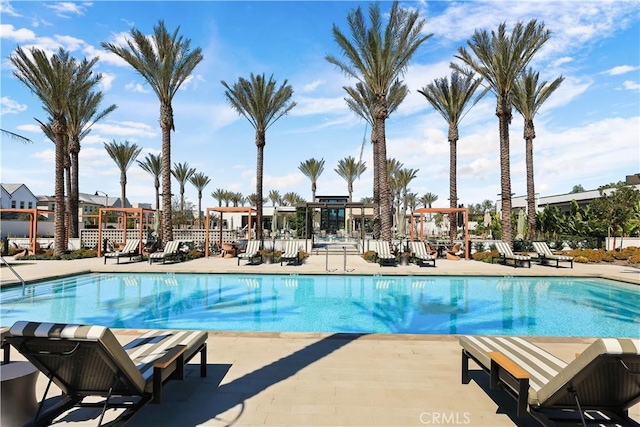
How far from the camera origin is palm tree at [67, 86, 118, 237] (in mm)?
21878

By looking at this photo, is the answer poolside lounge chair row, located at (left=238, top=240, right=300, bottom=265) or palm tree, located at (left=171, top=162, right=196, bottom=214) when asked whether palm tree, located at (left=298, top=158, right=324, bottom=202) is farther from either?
poolside lounge chair row, located at (left=238, top=240, right=300, bottom=265)

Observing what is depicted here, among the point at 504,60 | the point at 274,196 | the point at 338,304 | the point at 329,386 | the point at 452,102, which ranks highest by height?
the point at 504,60

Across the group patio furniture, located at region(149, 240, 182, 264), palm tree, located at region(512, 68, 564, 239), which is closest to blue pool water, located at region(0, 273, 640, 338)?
patio furniture, located at region(149, 240, 182, 264)

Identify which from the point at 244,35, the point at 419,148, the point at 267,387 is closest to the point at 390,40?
the point at 244,35

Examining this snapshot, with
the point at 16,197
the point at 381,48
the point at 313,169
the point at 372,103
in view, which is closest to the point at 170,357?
the point at 381,48

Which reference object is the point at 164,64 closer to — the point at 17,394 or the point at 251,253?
the point at 251,253

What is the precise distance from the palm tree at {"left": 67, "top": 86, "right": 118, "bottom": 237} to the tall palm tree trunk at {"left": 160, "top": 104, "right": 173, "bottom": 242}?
703cm

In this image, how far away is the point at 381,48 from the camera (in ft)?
56.2

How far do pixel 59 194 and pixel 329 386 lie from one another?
67.6 ft

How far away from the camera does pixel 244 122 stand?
2222 cm

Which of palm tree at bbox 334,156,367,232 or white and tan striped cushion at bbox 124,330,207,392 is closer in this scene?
white and tan striped cushion at bbox 124,330,207,392

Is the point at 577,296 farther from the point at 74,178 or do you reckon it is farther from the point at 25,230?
the point at 25,230

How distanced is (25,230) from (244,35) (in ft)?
127

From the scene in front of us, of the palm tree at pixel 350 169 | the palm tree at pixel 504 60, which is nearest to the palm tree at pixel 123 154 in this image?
the palm tree at pixel 350 169
